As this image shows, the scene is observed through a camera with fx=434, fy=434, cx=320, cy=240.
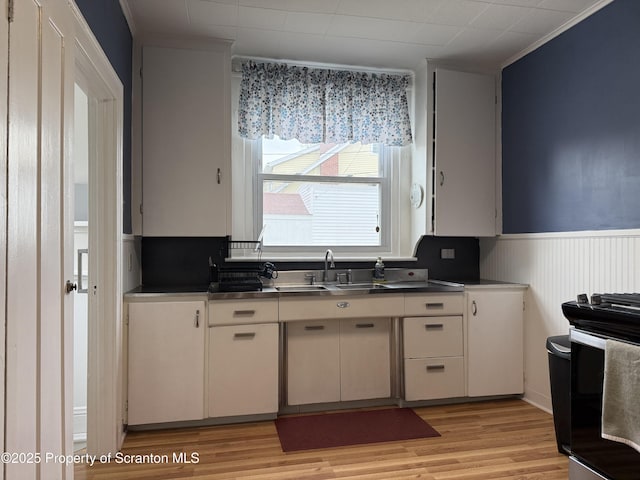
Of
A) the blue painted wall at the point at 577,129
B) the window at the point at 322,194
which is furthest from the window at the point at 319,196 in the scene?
the blue painted wall at the point at 577,129

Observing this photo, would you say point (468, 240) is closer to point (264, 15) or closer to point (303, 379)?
point (303, 379)

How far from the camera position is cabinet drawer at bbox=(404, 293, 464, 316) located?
3.03 m

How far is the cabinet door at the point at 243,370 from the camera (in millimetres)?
2715

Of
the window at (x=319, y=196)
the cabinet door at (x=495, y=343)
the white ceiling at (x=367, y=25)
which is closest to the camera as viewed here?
the white ceiling at (x=367, y=25)

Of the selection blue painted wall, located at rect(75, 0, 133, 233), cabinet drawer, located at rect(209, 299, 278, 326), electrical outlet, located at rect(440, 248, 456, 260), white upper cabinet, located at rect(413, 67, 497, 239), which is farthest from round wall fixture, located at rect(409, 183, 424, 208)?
blue painted wall, located at rect(75, 0, 133, 233)

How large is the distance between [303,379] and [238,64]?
2385mm

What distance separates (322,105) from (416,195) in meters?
1.04

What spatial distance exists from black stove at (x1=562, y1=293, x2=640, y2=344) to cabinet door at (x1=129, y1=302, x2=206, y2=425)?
203 centimetres

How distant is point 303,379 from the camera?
115 inches

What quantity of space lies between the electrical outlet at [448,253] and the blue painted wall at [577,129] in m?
0.48

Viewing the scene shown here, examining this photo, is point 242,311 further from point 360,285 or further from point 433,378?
point 433,378

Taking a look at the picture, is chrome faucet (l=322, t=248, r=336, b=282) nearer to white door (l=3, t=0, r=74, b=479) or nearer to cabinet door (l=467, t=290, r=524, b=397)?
Result: cabinet door (l=467, t=290, r=524, b=397)

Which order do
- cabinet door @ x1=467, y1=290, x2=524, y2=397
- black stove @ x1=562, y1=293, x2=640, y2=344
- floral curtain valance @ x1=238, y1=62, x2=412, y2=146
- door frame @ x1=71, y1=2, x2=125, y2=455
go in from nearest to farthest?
1. black stove @ x1=562, y1=293, x2=640, y2=344
2. door frame @ x1=71, y1=2, x2=125, y2=455
3. cabinet door @ x1=467, y1=290, x2=524, y2=397
4. floral curtain valance @ x1=238, y1=62, x2=412, y2=146

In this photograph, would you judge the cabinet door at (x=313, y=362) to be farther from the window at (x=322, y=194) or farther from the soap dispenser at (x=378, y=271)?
the window at (x=322, y=194)
